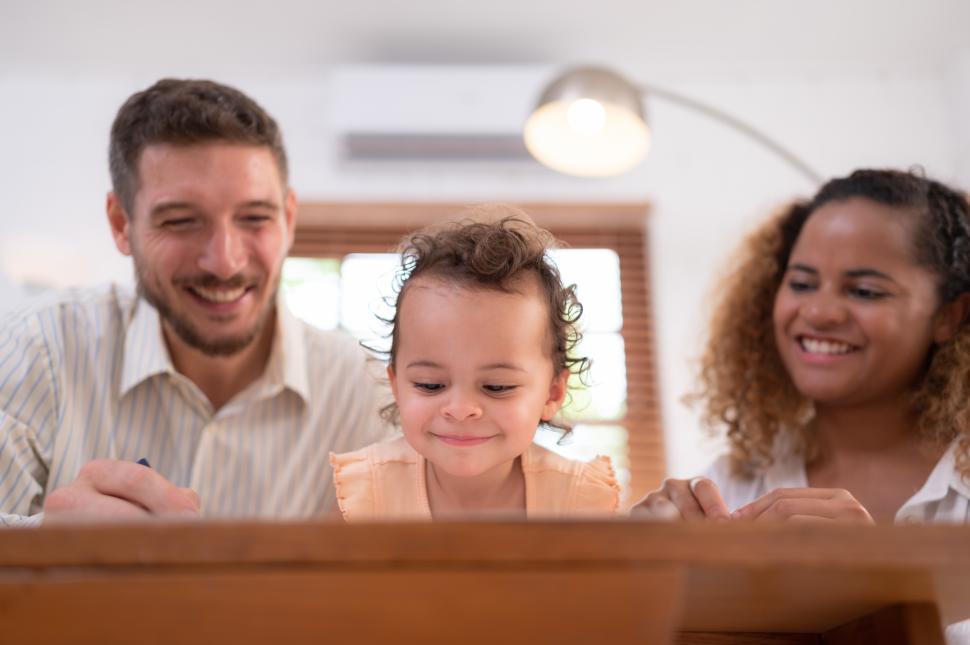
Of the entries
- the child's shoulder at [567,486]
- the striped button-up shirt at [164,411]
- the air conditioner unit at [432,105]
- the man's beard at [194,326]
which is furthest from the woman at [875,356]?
the air conditioner unit at [432,105]

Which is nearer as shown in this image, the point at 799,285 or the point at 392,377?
the point at 392,377

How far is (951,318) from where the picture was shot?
1.49m

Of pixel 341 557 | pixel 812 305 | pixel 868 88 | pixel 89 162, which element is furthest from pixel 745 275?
pixel 89 162

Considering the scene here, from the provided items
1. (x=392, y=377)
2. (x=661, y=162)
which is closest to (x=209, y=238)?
(x=392, y=377)

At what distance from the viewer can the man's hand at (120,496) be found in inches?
33.5

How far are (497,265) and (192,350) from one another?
2.28 ft

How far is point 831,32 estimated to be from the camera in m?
3.21

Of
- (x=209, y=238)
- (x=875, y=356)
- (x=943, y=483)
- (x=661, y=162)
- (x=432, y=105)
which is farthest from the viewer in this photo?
(x=661, y=162)

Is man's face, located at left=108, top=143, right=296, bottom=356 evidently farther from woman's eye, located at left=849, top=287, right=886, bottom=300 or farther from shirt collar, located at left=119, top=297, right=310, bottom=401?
woman's eye, located at left=849, top=287, right=886, bottom=300

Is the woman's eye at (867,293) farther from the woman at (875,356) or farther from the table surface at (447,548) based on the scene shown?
the table surface at (447,548)

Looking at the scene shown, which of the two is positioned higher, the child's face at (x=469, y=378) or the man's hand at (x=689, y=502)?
the child's face at (x=469, y=378)

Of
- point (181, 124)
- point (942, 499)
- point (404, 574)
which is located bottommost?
point (404, 574)

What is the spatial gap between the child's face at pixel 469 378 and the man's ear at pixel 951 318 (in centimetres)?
71

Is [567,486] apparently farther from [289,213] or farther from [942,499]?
[289,213]
